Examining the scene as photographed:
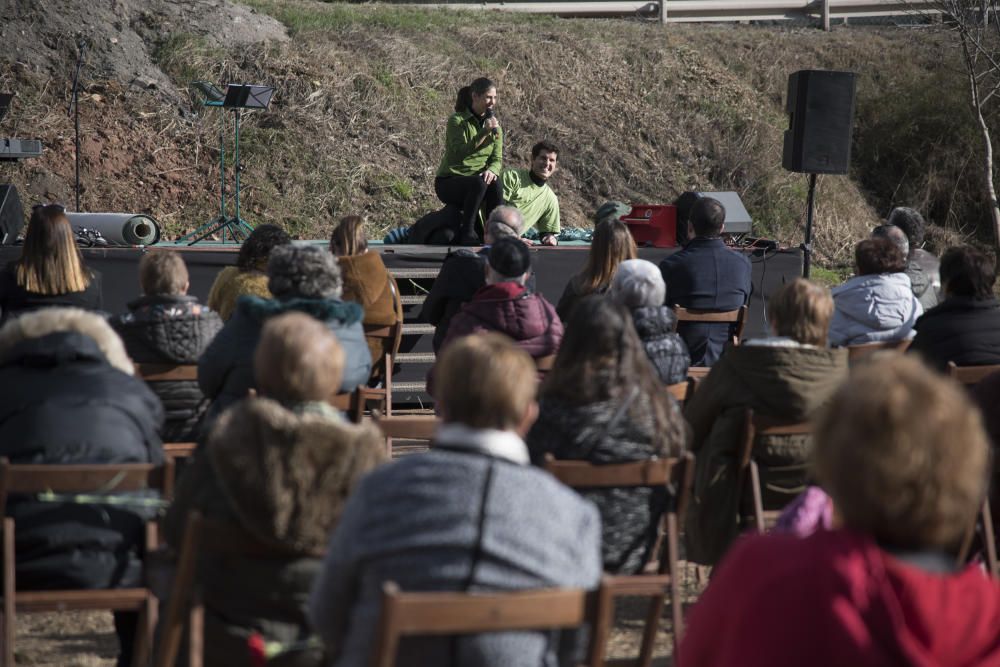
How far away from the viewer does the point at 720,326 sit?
21.6 ft

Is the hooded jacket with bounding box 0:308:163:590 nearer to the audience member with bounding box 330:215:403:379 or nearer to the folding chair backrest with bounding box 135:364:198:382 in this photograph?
the folding chair backrest with bounding box 135:364:198:382

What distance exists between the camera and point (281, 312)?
4336 millimetres

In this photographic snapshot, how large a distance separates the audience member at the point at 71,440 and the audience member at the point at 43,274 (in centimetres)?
184

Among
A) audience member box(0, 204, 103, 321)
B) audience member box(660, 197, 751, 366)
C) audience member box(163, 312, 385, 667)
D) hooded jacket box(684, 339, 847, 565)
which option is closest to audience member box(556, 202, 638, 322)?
audience member box(660, 197, 751, 366)

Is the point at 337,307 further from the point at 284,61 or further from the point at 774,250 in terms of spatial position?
the point at 284,61

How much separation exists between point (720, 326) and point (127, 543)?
3.98m

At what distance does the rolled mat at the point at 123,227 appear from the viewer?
30.2 feet

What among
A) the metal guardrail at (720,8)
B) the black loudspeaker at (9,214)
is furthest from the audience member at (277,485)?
the metal guardrail at (720,8)

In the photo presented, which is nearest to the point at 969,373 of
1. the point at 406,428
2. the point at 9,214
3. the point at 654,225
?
the point at 406,428

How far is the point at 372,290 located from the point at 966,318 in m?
2.79

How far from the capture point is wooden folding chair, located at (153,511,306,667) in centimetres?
258

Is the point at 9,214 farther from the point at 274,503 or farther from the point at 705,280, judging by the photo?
the point at 274,503

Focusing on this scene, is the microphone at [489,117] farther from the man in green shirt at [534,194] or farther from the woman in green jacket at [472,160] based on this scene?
the man in green shirt at [534,194]

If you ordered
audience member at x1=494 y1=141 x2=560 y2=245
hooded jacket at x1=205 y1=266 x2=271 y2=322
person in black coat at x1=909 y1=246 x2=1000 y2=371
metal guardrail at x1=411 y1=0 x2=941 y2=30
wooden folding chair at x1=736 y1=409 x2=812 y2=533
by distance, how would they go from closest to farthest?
wooden folding chair at x1=736 y1=409 x2=812 y2=533, person in black coat at x1=909 y1=246 x2=1000 y2=371, hooded jacket at x1=205 y1=266 x2=271 y2=322, audience member at x1=494 y1=141 x2=560 y2=245, metal guardrail at x1=411 y1=0 x2=941 y2=30
